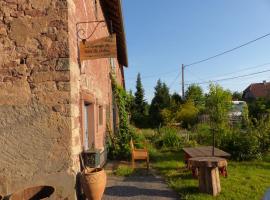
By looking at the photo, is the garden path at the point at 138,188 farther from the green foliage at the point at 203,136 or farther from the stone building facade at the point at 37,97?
the green foliage at the point at 203,136

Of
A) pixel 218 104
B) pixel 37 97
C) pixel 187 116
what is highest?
pixel 218 104

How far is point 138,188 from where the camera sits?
7.60m

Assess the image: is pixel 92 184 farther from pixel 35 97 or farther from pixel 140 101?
pixel 140 101

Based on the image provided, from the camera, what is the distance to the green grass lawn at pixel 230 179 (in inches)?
272

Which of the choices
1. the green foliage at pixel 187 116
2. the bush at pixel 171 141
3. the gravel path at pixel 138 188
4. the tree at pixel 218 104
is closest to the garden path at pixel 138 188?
the gravel path at pixel 138 188

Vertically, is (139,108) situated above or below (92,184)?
above

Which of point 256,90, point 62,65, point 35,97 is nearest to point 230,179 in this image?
point 62,65

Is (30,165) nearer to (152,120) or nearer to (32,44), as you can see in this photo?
(32,44)

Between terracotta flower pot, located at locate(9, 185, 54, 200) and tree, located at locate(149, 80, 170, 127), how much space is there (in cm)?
2509

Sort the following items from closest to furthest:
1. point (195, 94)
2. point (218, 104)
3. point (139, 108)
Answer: point (218, 104)
point (195, 94)
point (139, 108)

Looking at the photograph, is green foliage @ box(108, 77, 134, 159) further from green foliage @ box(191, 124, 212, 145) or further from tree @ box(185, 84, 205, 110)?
tree @ box(185, 84, 205, 110)

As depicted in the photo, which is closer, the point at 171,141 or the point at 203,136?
the point at 171,141

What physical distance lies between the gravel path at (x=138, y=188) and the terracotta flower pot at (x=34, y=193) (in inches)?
56.1

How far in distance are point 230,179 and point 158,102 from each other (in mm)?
24175
